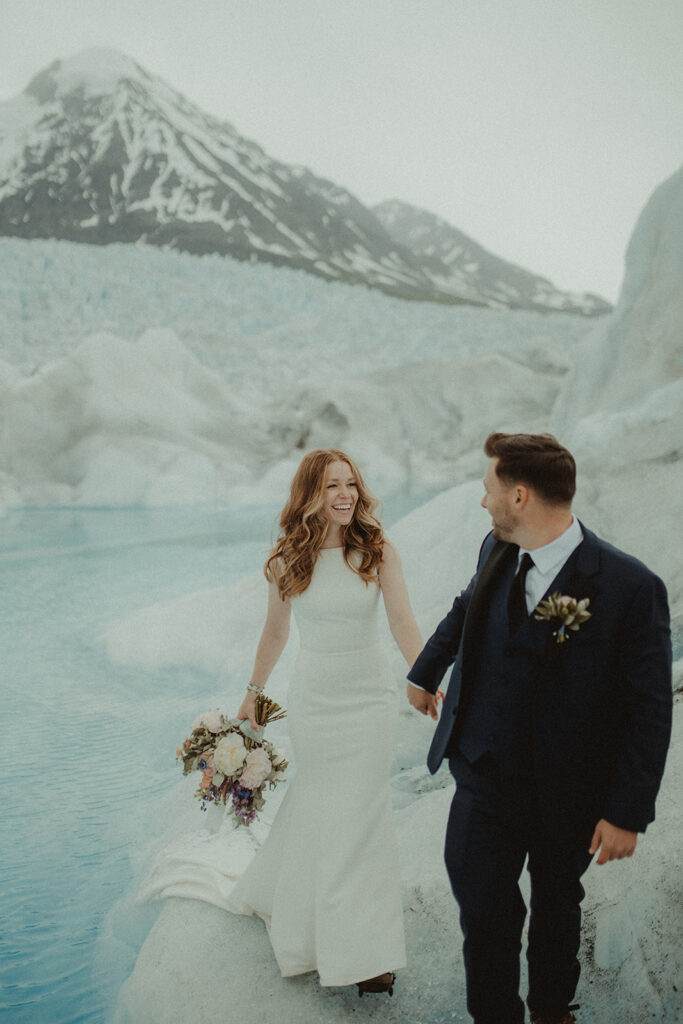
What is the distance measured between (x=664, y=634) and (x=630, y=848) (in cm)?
47

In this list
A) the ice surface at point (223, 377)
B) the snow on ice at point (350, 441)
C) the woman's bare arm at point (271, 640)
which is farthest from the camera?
the ice surface at point (223, 377)

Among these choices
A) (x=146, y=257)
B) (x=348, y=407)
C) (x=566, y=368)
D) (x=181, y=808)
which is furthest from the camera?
(x=146, y=257)

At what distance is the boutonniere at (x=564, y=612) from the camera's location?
1.49m

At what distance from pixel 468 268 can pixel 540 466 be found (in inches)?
4693

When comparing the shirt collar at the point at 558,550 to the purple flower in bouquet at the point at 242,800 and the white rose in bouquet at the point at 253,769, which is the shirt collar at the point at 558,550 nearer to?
the white rose in bouquet at the point at 253,769

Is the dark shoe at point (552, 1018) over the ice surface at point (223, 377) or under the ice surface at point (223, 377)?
under

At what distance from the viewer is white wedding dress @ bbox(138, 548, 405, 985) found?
6.57ft

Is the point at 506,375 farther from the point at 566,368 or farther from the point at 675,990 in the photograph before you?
the point at 675,990

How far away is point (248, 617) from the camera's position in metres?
6.29

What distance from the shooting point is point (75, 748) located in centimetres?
469

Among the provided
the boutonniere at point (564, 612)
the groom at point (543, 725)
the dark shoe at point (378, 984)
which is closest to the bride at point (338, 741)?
the dark shoe at point (378, 984)

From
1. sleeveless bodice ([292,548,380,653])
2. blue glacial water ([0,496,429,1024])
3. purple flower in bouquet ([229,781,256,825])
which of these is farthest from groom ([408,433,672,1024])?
blue glacial water ([0,496,429,1024])

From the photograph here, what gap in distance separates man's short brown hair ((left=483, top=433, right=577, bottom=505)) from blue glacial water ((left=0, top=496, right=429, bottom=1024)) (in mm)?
2288

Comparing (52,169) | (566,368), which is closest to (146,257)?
(566,368)
